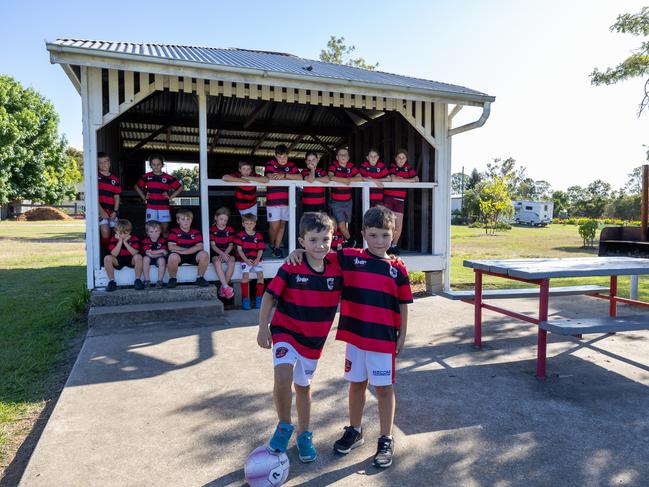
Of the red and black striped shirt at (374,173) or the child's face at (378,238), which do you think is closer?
the child's face at (378,238)

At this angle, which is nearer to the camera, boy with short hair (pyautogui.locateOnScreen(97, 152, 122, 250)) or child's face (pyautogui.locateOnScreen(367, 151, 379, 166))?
boy with short hair (pyautogui.locateOnScreen(97, 152, 122, 250))

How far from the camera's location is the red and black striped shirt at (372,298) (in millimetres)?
2695

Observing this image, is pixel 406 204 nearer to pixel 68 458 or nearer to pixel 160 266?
pixel 160 266

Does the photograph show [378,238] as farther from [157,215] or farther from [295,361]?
[157,215]

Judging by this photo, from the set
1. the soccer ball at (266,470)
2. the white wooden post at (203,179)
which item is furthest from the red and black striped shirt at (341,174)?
the soccer ball at (266,470)

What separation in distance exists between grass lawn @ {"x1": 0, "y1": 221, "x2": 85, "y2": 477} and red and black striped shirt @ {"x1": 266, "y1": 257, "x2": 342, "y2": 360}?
72.5 inches

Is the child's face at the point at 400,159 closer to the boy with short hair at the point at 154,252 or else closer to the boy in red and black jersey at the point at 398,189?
the boy in red and black jersey at the point at 398,189

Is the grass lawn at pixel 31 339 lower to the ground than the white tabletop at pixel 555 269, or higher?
lower

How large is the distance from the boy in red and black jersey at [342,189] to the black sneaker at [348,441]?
16.7 ft

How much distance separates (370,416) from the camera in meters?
3.29

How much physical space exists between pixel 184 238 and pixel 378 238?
4.55 m

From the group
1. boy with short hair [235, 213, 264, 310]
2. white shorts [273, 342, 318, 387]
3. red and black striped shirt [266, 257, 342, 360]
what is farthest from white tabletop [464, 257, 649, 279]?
boy with short hair [235, 213, 264, 310]

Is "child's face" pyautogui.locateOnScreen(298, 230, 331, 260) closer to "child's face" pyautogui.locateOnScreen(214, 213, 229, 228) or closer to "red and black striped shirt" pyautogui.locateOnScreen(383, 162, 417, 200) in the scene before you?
"child's face" pyautogui.locateOnScreen(214, 213, 229, 228)

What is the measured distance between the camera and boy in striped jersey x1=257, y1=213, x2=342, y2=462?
2613 mm
